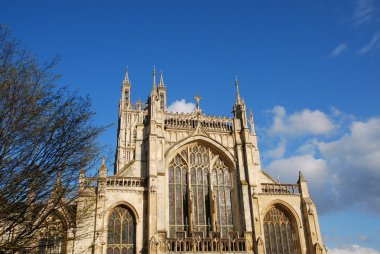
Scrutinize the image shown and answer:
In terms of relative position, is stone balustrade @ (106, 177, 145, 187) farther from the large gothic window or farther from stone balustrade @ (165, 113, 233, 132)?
stone balustrade @ (165, 113, 233, 132)

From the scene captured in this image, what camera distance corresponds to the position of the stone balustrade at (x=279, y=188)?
90.5 ft

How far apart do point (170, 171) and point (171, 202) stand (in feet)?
7.36

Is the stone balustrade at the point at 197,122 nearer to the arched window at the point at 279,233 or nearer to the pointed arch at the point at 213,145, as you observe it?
the pointed arch at the point at 213,145

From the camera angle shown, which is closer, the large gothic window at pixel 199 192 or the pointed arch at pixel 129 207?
the pointed arch at pixel 129 207

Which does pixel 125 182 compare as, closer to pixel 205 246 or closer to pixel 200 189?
pixel 200 189

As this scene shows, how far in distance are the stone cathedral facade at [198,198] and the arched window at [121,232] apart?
6 cm

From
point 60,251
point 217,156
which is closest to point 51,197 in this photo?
point 60,251

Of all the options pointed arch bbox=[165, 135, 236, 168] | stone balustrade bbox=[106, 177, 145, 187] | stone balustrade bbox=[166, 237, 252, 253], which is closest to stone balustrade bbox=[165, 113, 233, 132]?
pointed arch bbox=[165, 135, 236, 168]

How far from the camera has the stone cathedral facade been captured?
941 inches

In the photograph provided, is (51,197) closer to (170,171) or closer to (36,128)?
(36,128)

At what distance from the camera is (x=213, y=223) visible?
83.6 feet

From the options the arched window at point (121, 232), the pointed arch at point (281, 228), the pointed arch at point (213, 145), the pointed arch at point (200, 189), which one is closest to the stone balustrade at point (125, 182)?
the arched window at point (121, 232)

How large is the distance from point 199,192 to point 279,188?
19.7 ft

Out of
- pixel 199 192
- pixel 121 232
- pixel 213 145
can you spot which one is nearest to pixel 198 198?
pixel 199 192
